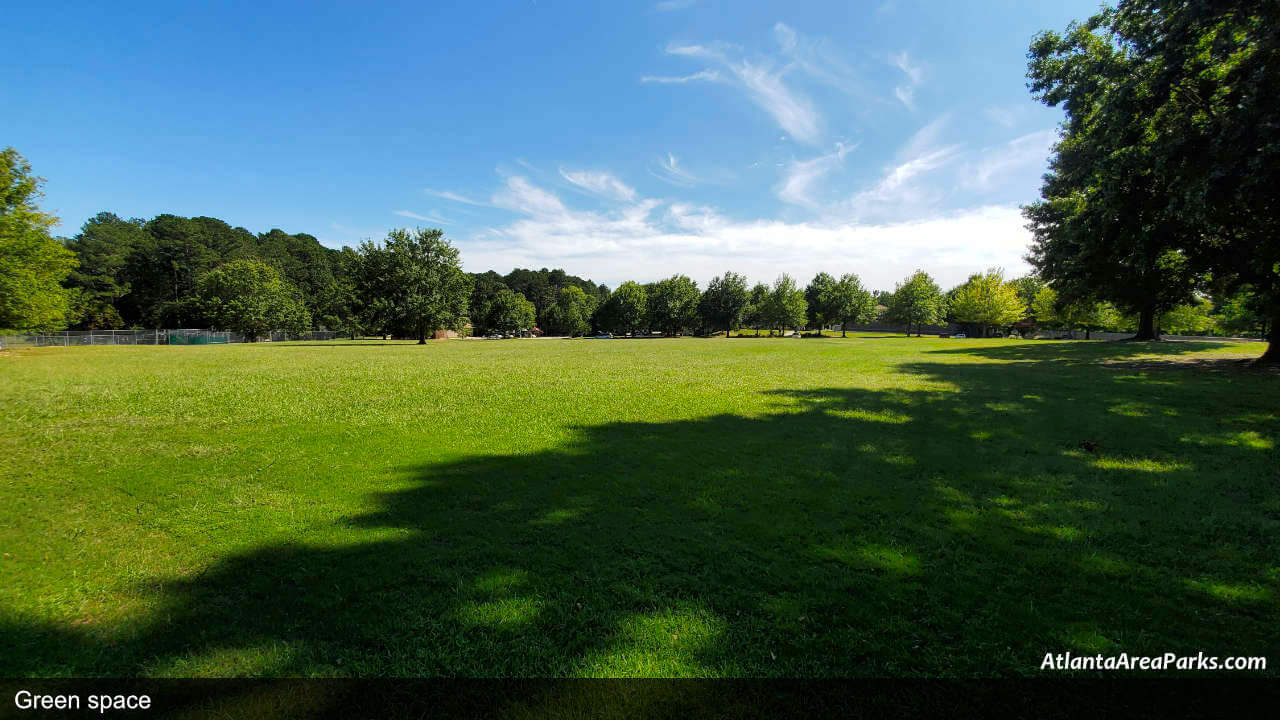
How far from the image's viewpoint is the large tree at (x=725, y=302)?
9612 centimetres

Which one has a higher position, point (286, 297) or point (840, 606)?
point (286, 297)

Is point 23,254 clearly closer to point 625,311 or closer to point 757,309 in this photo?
point 625,311

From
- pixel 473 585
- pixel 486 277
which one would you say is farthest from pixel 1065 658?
pixel 486 277

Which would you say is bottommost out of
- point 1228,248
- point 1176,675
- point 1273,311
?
point 1176,675

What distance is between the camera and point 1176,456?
7.13 meters

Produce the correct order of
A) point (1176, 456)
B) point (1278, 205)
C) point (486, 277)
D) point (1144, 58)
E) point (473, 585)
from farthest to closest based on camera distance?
point (486, 277) < point (1144, 58) < point (1278, 205) < point (1176, 456) < point (473, 585)

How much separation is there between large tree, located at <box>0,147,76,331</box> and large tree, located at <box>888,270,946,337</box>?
3991 inches

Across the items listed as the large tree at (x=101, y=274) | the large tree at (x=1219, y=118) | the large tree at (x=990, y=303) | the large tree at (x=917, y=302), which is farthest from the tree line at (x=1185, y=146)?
the large tree at (x=101, y=274)

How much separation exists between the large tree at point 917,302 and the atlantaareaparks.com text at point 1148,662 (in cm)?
9046

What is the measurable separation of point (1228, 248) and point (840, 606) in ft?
72.2

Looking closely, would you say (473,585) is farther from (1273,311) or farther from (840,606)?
(1273,311)

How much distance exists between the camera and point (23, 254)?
30781 millimetres

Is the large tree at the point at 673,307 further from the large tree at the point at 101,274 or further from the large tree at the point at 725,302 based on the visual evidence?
the large tree at the point at 101,274

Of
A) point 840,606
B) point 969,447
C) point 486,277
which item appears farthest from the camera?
point 486,277
